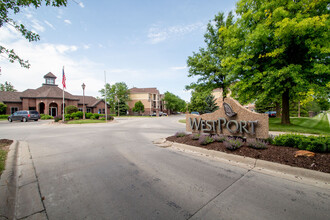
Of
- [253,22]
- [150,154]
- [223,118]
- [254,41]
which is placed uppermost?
[253,22]

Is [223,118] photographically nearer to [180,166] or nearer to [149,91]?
[180,166]

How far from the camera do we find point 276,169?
13.1 feet

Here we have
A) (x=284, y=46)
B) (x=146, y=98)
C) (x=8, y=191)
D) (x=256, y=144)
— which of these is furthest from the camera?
(x=146, y=98)

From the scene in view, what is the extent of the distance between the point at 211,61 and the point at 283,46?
919 centimetres

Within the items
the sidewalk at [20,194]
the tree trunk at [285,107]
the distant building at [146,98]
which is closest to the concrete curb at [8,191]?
the sidewalk at [20,194]

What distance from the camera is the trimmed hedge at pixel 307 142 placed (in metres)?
4.32

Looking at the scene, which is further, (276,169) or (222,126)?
(222,126)

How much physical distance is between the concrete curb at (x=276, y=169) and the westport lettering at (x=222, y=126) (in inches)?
71.3

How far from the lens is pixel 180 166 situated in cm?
437

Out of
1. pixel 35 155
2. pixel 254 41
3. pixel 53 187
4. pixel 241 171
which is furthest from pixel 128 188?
pixel 254 41

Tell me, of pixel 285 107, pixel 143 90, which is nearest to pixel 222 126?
pixel 285 107

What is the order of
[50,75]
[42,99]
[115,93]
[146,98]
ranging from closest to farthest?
[42,99]
[50,75]
[115,93]
[146,98]

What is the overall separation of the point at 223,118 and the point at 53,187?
6770 millimetres

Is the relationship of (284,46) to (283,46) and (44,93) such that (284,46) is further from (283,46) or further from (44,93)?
(44,93)
